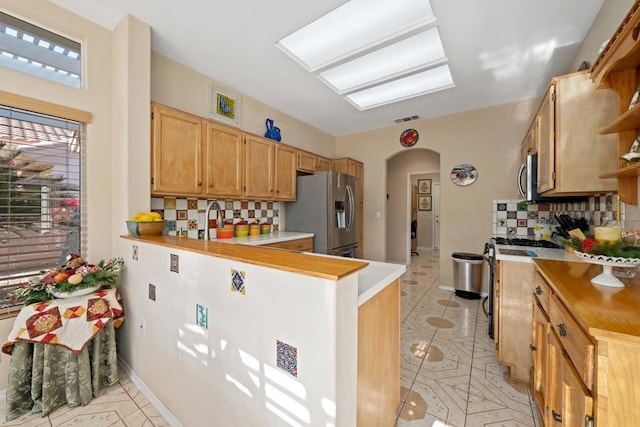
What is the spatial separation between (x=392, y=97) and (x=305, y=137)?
1.55 meters

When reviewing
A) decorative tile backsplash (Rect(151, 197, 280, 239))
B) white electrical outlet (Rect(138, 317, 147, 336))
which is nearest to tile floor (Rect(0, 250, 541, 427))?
white electrical outlet (Rect(138, 317, 147, 336))

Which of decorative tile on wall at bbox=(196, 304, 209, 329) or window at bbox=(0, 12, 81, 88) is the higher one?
window at bbox=(0, 12, 81, 88)

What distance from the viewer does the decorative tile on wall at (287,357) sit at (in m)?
0.86

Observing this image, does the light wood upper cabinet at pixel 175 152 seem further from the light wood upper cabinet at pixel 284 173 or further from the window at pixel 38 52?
the light wood upper cabinet at pixel 284 173

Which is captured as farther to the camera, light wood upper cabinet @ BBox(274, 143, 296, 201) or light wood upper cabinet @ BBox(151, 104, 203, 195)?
light wood upper cabinet @ BBox(274, 143, 296, 201)

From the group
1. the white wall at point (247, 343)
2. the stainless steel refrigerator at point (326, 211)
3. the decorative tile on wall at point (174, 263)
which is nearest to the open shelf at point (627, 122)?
the white wall at point (247, 343)

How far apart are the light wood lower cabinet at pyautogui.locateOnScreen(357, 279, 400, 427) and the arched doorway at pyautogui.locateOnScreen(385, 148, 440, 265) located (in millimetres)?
4487

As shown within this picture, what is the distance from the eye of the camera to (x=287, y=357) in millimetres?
875

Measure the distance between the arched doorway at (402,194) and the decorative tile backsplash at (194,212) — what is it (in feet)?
11.0

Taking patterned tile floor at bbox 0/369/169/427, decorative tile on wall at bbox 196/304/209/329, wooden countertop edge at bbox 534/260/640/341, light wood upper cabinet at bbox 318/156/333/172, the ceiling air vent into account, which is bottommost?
patterned tile floor at bbox 0/369/169/427

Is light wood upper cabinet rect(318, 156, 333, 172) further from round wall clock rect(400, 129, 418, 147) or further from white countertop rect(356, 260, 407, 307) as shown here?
white countertop rect(356, 260, 407, 307)

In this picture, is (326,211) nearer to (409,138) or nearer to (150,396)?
(409,138)

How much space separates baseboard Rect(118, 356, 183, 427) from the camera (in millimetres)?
1457

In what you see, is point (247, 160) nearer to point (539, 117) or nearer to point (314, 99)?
point (314, 99)
